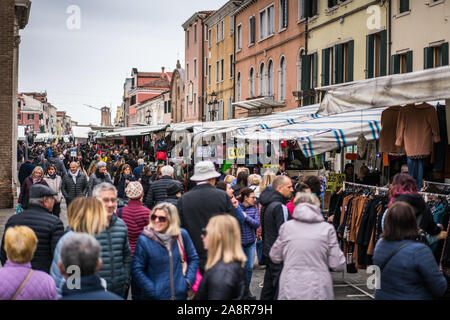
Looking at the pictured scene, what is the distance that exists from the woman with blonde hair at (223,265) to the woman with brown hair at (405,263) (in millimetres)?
1357

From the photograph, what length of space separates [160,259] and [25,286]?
1377 millimetres

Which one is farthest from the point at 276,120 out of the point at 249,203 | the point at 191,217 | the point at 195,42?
the point at 195,42

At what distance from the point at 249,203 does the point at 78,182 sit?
541 centimetres

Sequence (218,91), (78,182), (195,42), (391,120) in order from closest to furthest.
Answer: (391,120) → (78,182) → (218,91) → (195,42)

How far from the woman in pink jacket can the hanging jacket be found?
0.97m

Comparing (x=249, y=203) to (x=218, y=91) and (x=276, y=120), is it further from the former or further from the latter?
(x=218, y=91)

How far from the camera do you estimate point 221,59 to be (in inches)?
1658

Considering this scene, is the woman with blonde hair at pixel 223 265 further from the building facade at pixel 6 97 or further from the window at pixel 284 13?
the window at pixel 284 13

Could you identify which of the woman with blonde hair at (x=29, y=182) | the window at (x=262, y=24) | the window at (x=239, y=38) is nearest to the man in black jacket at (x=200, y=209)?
the woman with blonde hair at (x=29, y=182)

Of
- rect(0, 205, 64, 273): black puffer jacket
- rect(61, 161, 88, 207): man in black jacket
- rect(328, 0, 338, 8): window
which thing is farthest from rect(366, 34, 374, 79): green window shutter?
rect(0, 205, 64, 273): black puffer jacket

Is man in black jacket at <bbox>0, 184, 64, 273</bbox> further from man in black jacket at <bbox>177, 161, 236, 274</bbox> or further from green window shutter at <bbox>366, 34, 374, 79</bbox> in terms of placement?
green window shutter at <bbox>366, 34, 374, 79</bbox>

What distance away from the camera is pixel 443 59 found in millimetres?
16453

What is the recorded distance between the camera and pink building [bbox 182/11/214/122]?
48.3 meters

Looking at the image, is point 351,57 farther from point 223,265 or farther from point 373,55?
point 223,265
